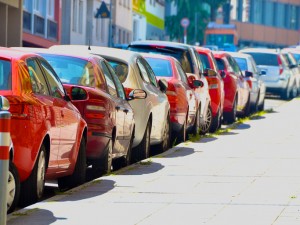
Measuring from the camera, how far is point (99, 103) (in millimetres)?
14633

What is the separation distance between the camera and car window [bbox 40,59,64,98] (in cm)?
1270

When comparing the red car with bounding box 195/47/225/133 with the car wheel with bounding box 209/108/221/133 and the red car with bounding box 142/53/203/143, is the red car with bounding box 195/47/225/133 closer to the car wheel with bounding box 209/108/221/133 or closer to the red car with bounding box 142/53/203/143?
the car wheel with bounding box 209/108/221/133

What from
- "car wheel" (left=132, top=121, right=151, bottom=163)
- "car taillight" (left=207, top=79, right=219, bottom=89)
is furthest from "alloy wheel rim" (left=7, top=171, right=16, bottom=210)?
"car taillight" (left=207, top=79, right=219, bottom=89)

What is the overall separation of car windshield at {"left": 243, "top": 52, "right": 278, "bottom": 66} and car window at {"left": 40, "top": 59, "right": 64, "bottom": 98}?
103ft

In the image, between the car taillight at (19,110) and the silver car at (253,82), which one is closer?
the car taillight at (19,110)

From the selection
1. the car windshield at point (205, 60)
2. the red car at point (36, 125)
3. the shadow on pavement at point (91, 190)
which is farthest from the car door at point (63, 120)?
the car windshield at point (205, 60)

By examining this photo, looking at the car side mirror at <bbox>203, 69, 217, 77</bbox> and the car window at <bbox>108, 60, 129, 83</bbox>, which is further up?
the car window at <bbox>108, 60, 129, 83</bbox>

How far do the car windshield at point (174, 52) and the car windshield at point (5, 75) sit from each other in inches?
486

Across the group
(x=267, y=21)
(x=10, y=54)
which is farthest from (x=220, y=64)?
(x=267, y=21)

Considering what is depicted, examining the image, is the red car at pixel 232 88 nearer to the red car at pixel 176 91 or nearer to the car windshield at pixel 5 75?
the red car at pixel 176 91

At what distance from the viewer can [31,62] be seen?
12.3 meters

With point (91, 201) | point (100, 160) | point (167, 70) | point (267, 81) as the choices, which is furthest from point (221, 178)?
point (267, 81)

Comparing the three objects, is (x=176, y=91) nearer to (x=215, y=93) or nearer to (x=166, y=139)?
(x=166, y=139)

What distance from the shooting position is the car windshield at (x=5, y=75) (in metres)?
11.4
